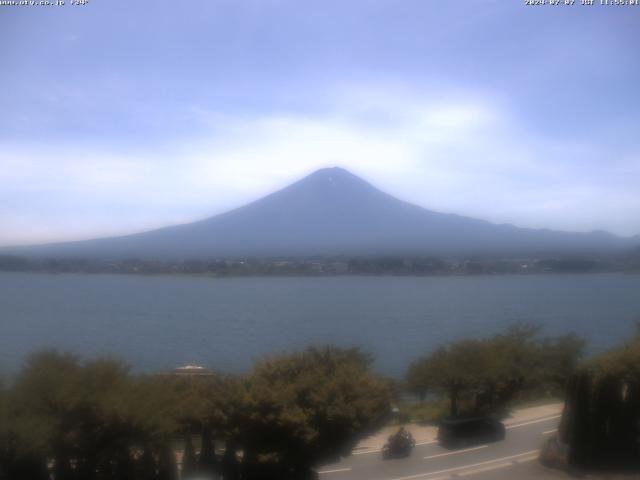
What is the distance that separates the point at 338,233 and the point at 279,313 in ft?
142

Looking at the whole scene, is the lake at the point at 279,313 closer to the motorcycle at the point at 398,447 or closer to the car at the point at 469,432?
the car at the point at 469,432

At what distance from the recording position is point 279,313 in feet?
108

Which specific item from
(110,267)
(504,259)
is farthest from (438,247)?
(110,267)

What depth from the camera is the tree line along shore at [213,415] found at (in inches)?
306

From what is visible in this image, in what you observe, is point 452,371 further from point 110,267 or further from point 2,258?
point 110,267

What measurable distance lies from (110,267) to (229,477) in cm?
2699

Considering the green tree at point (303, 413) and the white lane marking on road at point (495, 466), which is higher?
the green tree at point (303, 413)

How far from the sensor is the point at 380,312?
35438 millimetres

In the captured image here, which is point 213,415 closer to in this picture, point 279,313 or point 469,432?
point 469,432

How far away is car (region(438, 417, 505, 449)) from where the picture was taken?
38.4ft

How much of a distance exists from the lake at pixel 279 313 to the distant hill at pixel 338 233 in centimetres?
742

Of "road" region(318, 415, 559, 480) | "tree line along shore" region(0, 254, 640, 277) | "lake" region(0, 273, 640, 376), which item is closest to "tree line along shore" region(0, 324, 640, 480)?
"road" region(318, 415, 559, 480)

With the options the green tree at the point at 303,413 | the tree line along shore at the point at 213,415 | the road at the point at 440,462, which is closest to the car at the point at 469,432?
the road at the point at 440,462

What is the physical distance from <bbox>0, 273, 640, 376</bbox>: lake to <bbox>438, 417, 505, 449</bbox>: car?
529cm
